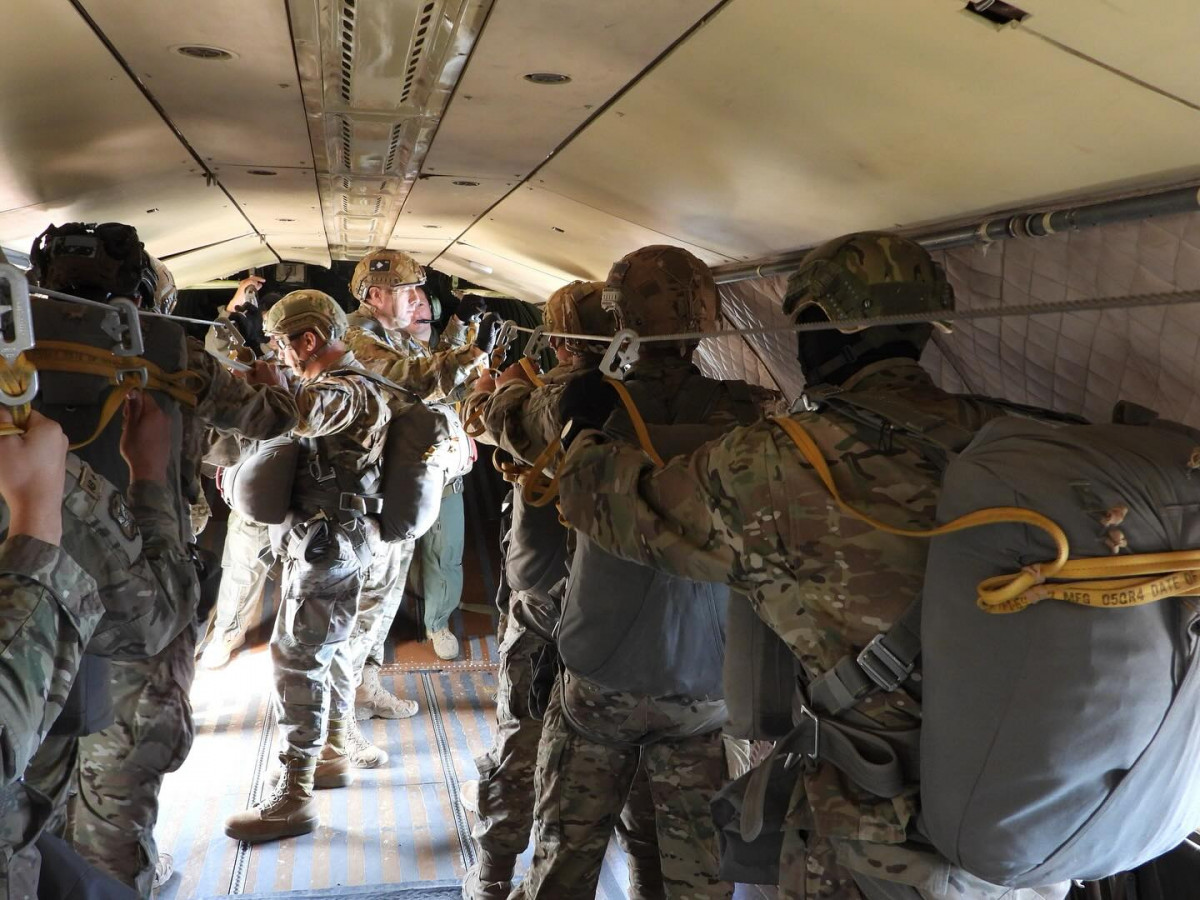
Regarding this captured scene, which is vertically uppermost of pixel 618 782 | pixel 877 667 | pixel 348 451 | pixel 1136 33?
pixel 1136 33

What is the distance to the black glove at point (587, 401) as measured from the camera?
2245 mm

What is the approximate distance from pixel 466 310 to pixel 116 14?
2.80 meters

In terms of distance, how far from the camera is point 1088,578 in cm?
136

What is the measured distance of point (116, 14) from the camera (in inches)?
83.4

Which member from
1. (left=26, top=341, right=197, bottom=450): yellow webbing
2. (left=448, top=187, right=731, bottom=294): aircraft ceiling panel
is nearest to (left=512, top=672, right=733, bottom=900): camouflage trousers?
(left=26, top=341, right=197, bottom=450): yellow webbing

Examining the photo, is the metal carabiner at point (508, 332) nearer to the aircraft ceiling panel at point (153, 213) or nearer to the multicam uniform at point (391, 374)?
the multicam uniform at point (391, 374)

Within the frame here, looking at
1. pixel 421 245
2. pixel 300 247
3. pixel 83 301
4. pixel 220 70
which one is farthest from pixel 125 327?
pixel 300 247

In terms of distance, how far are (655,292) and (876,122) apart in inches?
34.3

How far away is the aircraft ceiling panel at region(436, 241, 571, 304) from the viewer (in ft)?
17.7

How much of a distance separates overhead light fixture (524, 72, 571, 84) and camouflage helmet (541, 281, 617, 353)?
0.75m

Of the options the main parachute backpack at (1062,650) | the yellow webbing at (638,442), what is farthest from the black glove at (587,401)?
the main parachute backpack at (1062,650)

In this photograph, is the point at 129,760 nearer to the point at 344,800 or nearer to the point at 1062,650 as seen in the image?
the point at 344,800

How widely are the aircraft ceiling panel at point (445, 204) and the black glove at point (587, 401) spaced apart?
171cm

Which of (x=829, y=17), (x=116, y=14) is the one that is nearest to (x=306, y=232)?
(x=116, y=14)
